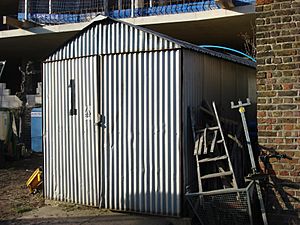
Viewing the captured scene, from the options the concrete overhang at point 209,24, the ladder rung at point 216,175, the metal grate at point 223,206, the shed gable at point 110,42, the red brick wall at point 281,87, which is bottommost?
the metal grate at point 223,206

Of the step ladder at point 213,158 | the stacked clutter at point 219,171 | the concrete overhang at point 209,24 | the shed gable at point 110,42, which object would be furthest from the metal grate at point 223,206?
the concrete overhang at point 209,24

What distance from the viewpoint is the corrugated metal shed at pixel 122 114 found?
5.91 m

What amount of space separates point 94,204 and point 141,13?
1140 centimetres

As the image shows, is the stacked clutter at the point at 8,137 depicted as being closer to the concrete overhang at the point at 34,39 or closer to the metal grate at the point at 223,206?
the concrete overhang at the point at 34,39

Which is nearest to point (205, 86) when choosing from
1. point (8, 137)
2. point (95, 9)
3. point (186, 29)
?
point (8, 137)

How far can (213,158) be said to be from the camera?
227 inches

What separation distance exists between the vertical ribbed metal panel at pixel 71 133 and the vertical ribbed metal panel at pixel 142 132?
0.80 feet

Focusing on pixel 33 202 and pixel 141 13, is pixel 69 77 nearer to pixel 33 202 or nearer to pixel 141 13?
pixel 33 202

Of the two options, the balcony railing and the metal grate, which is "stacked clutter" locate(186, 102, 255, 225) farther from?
the balcony railing

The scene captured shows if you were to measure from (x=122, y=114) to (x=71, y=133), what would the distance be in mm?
1130

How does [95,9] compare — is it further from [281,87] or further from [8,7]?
[281,87]

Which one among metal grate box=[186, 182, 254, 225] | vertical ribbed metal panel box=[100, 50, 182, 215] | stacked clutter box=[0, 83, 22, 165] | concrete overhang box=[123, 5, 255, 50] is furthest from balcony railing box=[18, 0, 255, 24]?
→ metal grate box=[186, 182, 254, 225]

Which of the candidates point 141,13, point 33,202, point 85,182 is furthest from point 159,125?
point 141,13

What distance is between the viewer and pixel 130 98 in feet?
Answer: 20.7
